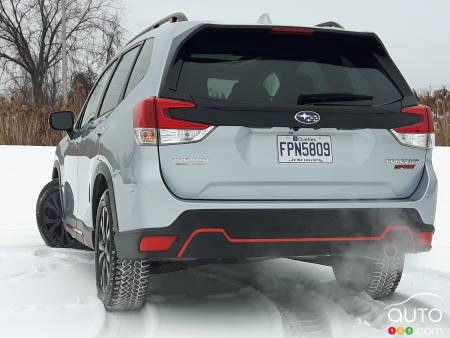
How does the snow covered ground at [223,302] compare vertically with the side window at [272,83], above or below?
below

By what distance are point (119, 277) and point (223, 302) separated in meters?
0.88

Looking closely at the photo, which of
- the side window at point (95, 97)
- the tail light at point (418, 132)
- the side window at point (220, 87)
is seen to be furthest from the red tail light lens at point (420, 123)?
the side window at point (95, 97)

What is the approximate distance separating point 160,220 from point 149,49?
1188 mm

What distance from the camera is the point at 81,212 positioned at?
565cm

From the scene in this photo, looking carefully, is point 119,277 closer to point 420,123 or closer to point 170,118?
point 170,118

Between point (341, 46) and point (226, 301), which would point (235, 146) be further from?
point (226, 301)

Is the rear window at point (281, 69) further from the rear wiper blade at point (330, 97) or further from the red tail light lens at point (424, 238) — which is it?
the red tail light lens at point (424, 238)

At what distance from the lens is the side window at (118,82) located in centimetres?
495

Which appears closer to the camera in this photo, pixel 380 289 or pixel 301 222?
pixel 301 222

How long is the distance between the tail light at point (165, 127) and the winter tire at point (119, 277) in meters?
0.71

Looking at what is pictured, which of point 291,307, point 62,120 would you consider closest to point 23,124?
point 62,120

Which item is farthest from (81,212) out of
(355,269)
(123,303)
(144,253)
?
(355,269)

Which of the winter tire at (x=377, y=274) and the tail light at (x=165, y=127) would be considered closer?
the tail light at (x=165, y=127)

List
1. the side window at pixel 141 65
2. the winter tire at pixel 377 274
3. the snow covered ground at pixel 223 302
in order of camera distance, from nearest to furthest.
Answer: the snow covered ground at pixel 223 302 < the side window at pixel 141 65 < the winter tire at pixel 377 274
